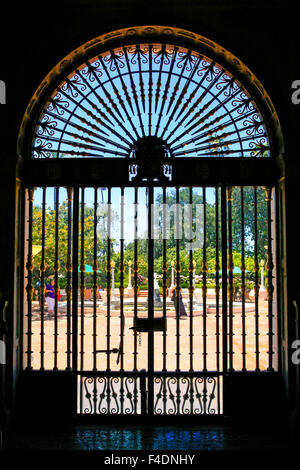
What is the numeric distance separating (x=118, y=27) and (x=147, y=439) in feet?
14.2

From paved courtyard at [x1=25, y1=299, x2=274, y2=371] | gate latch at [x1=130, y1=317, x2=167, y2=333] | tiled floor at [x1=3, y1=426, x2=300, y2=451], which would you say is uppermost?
gate latch at [x1=130, y1=317, x2=167, y2=333]

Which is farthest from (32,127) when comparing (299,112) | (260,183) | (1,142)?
(299,112)

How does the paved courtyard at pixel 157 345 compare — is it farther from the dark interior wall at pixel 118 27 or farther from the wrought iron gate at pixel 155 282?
the dark interior wall at pixel 118 27

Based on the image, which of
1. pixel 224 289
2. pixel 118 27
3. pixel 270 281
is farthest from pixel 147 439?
pixel 118 27

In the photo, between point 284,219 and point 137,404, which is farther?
point 137,404

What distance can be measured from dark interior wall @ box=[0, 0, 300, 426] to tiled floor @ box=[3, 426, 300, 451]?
5.36 feet

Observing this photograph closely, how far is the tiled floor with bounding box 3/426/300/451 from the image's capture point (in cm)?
362

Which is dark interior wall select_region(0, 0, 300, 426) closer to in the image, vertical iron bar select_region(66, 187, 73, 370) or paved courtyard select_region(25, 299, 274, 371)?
vertical iron bar select_region(66, 187, 73, 370)

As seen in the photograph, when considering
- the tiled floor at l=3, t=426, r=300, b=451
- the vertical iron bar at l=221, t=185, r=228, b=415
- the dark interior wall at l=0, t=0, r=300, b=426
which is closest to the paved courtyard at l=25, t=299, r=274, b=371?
the vertical iron bar at l=221, t=185, r=228, b=415

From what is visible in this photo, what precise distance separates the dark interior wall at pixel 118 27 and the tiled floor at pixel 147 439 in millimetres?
1633

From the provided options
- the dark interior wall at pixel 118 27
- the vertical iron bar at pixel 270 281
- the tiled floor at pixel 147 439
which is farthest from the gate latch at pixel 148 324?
the dark interior wall at pixel 118 27

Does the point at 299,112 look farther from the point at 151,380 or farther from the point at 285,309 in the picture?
the point at 151,380

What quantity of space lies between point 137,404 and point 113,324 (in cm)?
441
